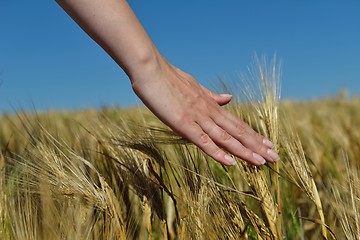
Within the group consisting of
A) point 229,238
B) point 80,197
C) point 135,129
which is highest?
point 135,129

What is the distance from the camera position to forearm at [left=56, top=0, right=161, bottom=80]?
88 cm

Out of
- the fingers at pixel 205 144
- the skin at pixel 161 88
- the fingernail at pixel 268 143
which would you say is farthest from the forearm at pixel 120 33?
the fingernail at pixel 268 143

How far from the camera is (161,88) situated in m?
0.91

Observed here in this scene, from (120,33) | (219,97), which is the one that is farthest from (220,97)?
(120,33)

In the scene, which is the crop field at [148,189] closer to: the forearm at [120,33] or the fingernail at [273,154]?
the fingernail at [273,154]

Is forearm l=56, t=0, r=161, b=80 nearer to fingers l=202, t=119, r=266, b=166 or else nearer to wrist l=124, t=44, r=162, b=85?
wrist l=124, t=44, r=162, b=85

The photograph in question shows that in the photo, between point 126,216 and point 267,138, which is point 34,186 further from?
point 267,138

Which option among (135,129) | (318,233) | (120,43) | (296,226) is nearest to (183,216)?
(135,129)

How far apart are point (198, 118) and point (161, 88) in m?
0.08

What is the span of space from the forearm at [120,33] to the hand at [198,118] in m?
0.02

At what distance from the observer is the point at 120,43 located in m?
0.88

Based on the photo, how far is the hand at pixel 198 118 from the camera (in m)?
0.91

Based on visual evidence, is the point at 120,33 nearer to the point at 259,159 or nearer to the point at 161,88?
the point at 161,88

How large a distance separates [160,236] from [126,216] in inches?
4.3
